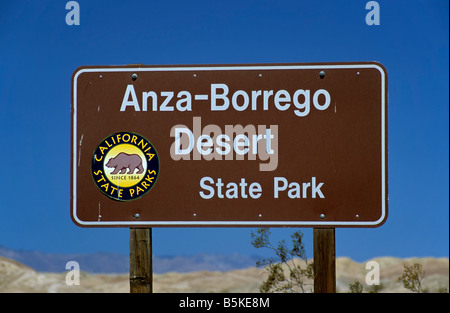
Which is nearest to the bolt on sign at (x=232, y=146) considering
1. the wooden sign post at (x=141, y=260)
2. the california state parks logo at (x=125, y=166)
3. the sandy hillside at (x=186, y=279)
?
the california state parks logo at (x=125, y=166)

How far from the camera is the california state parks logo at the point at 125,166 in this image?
22.1 ft

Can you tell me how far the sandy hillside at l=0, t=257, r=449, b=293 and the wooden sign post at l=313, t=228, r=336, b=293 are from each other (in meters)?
36.5

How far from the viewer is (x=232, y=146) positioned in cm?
666

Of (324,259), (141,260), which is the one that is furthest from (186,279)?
(324,259)

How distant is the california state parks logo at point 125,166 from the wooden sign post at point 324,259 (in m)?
1.70

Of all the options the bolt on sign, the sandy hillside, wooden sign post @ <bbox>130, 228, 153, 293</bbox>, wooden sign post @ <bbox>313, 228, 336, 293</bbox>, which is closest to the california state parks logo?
the bolt on sign

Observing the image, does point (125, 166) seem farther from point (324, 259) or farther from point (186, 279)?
point (186, 279)

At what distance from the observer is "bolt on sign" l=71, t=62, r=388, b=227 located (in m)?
6.54

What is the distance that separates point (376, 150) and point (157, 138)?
83.7 inches

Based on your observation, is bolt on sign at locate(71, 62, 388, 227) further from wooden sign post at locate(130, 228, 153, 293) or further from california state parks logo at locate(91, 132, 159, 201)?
wooden sign post at locate(130, 228, 153, 293)

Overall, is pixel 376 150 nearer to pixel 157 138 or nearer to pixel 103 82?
pixel 157 138

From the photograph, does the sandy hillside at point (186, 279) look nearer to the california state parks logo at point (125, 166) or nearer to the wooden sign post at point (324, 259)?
the wooden sign post at point (324, 259)

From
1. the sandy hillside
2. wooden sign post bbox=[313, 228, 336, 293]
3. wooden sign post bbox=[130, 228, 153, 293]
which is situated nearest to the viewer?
wooden sign post bbox=[313, 228, 336, 293]
